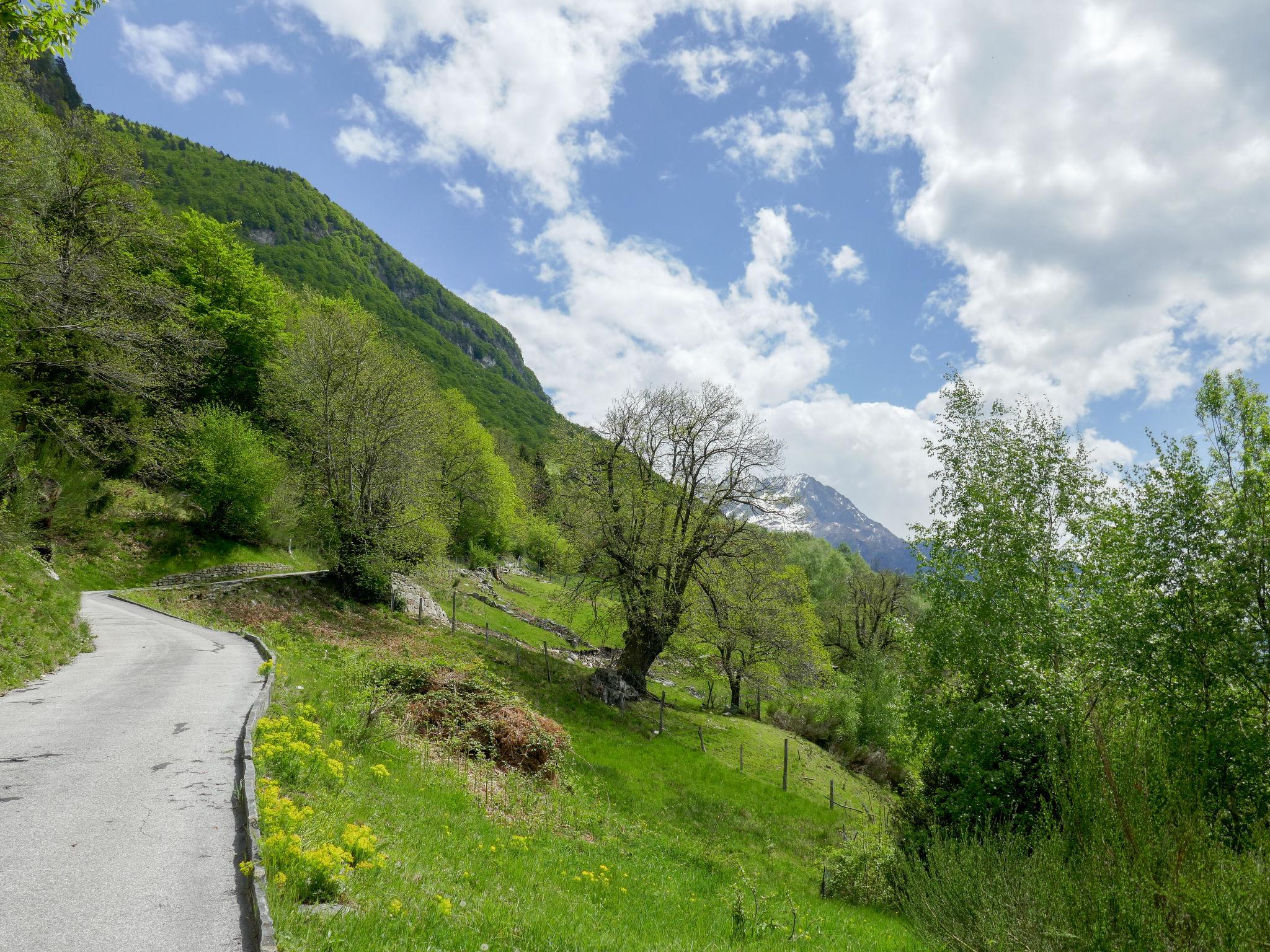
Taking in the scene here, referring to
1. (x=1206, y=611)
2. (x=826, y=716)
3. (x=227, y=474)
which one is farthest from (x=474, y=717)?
(x=826, y=716)

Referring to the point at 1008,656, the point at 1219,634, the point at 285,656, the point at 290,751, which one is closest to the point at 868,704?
the point at 1008,656

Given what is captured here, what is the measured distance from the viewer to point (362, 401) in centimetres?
3039

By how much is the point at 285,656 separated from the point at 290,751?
9.69 m

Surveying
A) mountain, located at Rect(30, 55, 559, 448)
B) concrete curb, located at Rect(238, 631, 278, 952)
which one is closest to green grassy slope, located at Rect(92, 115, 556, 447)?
mountain, located at Rect(30, 55, 559, 448)

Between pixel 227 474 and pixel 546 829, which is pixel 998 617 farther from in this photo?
pixel 227 474

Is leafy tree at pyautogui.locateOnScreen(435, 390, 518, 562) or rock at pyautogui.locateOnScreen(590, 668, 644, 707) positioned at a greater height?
leafy tree at pyautogui.locateOnScreen(435, 390, 518, 562)

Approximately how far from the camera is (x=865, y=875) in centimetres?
1538

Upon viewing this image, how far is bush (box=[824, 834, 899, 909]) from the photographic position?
14.6 metres

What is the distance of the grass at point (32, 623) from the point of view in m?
12.5

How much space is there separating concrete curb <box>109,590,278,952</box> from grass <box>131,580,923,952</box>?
0.14m

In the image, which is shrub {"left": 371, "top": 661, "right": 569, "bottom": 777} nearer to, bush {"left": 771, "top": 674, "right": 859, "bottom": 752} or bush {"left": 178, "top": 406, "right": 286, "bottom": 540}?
bush {"left": 178, "top": 406, "right": 286, "bottom": 540}

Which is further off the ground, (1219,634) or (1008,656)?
(1219,634)

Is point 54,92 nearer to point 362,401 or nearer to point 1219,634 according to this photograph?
point 362,401

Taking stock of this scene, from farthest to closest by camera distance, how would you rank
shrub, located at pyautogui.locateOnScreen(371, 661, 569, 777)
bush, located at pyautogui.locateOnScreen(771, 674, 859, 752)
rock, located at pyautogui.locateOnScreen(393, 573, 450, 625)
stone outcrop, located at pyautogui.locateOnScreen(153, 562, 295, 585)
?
bush, located at pyautogui.locateOnScreen(771, 674, 859, 752)
rock, located at pyautogui.locateOnScreen(393, 573, 450, 625)
stone outcrop, located at pyautogui.locateOnScreen(153, 562, 295, 585)
shrub, located at pyautogui.locateOnScreen(371, 661, 569, 777)
